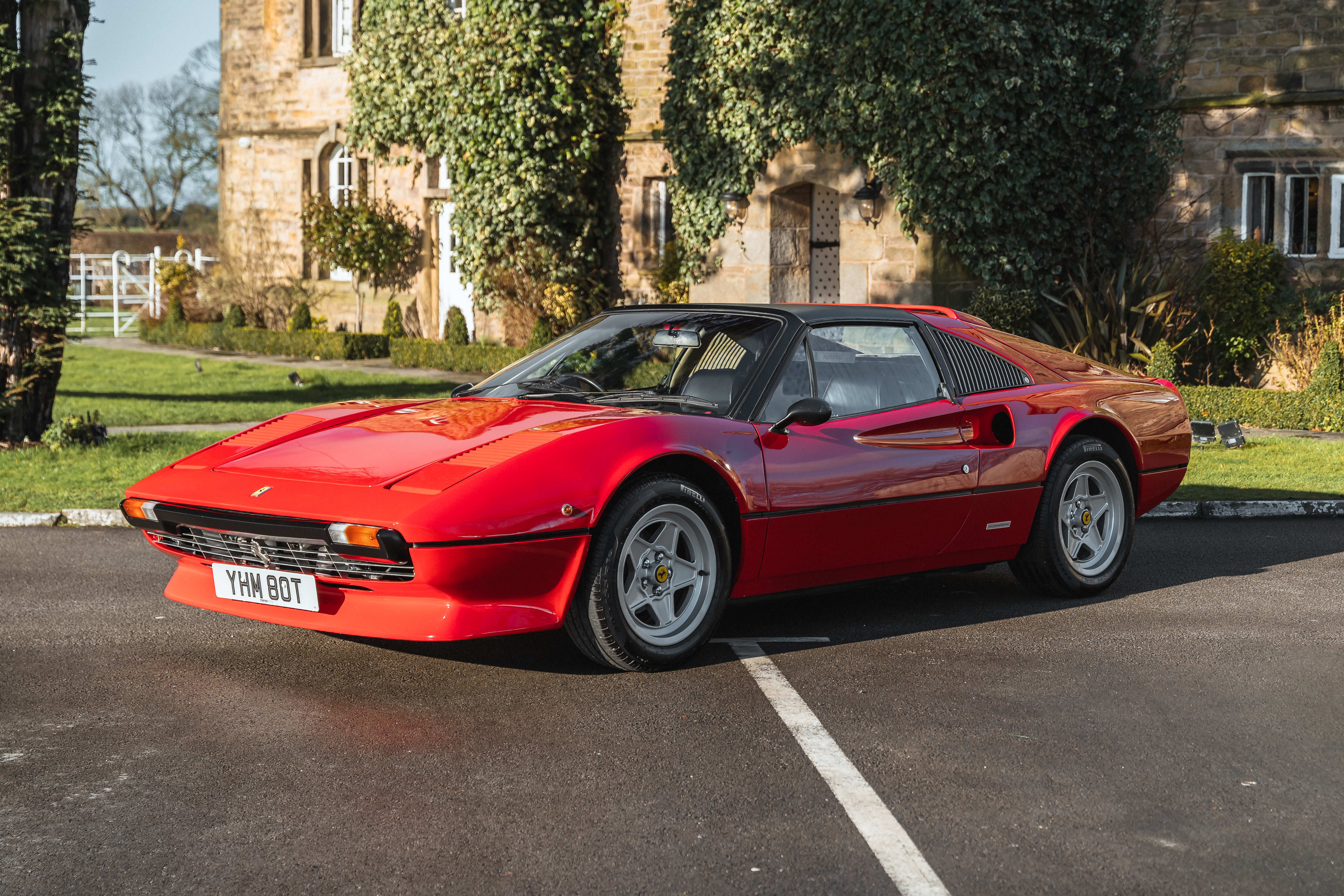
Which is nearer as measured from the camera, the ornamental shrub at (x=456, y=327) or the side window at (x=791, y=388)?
the side window at (x=791, y=388)

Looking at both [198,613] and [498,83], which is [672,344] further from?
[498,83]

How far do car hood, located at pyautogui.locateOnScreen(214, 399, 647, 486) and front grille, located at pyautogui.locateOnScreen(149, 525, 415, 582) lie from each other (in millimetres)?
257

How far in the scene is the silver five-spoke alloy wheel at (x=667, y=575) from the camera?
5309 millimetres

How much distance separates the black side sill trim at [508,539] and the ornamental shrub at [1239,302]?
13457mm

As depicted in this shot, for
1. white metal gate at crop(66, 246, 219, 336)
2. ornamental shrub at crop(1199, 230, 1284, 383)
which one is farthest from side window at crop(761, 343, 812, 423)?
white metal gate at crop(66, 246, 219, 336)

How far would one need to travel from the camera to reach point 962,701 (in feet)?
16.7

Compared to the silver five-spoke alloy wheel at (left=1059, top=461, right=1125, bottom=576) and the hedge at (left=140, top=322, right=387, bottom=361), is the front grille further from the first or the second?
the hedge at (left=140, top=322, right=387, bottom=361)

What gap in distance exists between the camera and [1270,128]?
17.2 metres

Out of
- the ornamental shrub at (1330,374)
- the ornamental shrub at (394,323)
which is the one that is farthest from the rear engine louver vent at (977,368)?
the ornamental shrub at (394,323)

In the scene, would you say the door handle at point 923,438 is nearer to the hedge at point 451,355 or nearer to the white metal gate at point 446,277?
the hedge at point 451,355

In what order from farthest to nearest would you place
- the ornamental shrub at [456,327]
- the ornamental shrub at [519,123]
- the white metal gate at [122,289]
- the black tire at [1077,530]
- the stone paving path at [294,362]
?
the white metal gate at [122,289] < the ornamental shrub at [456,327] < the stone paving path at [294,362] < the ornamental shrub at [519,123] < the black tire at [1077,530]

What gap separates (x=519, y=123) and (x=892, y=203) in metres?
6.03

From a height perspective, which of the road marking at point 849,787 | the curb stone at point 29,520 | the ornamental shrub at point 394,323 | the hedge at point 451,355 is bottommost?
the road marking at point 849,787

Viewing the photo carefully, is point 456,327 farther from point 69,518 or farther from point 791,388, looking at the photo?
point 791,388
